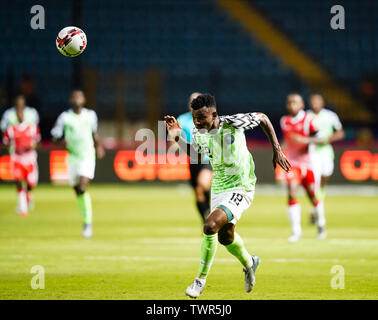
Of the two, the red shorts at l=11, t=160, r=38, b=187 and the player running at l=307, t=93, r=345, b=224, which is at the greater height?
the player running at l=307, t=93, r=345, b=224

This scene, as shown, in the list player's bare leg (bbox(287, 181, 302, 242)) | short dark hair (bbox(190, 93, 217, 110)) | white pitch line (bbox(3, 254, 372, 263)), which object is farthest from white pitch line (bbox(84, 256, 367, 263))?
short dark hair (bbox(190, 93, 217, 110))

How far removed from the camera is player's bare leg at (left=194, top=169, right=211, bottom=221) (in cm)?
1314

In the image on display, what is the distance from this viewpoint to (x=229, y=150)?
8.11m

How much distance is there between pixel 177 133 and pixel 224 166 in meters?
0.61

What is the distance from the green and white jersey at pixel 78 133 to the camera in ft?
44.5

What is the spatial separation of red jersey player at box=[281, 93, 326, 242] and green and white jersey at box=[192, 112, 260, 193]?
491cm

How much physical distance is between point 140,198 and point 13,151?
4.00 metres

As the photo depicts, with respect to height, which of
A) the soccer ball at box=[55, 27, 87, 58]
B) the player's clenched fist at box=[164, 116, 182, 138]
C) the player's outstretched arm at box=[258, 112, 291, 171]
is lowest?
the player's outstretched arm at box=[258, 112, 291, 171]

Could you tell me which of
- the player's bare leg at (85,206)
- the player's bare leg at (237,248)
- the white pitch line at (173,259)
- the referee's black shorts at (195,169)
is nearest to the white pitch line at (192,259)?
the white pitch line at (173,259)

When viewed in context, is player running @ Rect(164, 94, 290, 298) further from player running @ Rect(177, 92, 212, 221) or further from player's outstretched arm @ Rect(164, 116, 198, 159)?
player running @ Rect(177, 92, 212, 221)

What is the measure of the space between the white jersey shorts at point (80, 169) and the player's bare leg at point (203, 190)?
187 centimetres

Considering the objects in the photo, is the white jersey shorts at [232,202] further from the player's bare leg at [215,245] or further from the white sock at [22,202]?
the white sock at [22,202]

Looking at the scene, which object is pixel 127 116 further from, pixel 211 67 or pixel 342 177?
pixel 342 177

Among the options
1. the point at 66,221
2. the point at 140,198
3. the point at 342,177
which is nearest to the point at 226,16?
the point at 342,177
